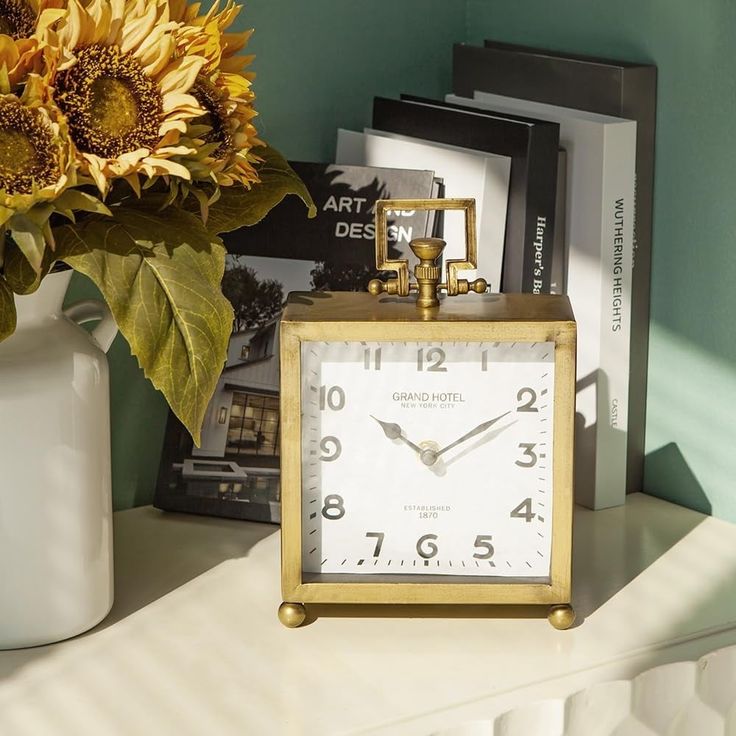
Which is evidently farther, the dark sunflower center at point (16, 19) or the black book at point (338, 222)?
the black book at point (338, 222)

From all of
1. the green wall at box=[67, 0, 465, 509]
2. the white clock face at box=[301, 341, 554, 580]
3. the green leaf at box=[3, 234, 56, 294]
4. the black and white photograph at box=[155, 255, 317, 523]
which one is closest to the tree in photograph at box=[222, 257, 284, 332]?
the black and white photograph at box=[155, 255, 317, 523]

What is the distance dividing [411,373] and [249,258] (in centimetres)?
30

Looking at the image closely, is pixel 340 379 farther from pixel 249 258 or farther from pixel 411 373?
pixel 249 258

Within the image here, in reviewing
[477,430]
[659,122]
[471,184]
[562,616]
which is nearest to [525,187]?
[471,184]

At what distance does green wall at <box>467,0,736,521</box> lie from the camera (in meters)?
1.08

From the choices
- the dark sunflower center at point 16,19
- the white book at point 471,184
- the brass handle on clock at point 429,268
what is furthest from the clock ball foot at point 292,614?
the dark sunflower center at point 16,19

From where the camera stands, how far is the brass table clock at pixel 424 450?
909 millimetres

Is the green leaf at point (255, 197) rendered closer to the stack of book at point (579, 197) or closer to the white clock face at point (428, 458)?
the white clock face at point (428, 458)

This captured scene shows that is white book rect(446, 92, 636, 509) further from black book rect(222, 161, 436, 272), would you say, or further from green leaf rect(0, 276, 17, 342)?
green leaf rect(0, 276, 17, 342)

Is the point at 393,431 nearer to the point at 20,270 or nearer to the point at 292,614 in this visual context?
the point at 292,614

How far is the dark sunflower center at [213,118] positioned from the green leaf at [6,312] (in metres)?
0.18

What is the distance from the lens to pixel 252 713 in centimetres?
81

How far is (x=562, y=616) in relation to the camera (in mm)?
917

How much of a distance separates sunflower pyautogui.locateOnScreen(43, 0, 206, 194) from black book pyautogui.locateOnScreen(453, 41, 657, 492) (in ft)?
1.63
